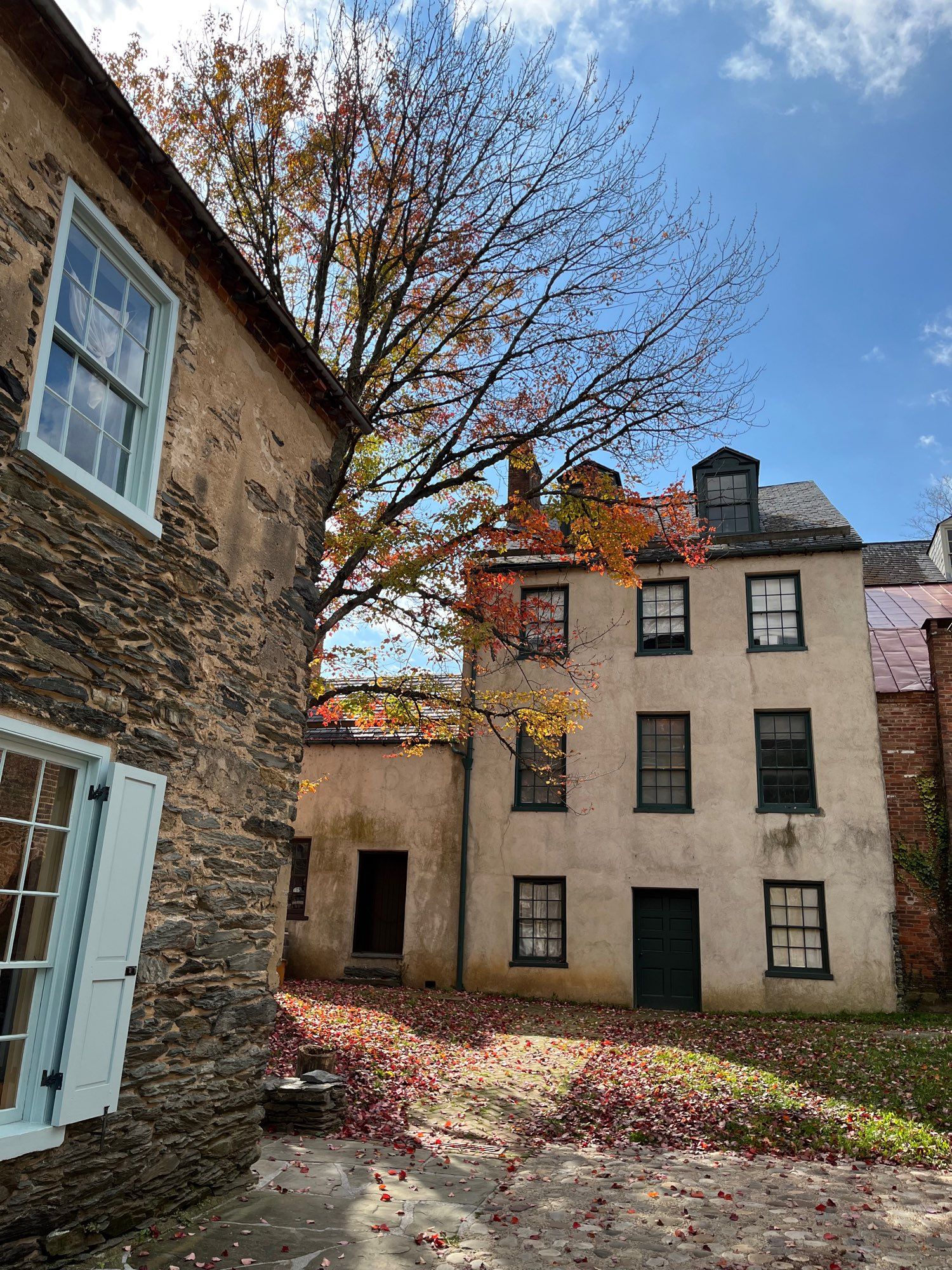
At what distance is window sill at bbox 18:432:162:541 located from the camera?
14.4 ft

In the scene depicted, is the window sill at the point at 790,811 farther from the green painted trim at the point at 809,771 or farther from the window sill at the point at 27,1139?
the window sill at the point at 27,1139

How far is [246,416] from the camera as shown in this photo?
6.45m

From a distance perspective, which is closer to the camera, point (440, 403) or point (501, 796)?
point (440, 403)

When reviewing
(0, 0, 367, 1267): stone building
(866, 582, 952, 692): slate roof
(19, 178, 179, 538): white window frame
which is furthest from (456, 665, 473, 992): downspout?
(19, 178, 179, 538): white window frame

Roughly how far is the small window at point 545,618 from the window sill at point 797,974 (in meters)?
6.67

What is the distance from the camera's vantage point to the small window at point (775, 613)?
17.0m

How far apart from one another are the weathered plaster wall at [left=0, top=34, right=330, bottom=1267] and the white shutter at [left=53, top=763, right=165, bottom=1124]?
7.1 inches

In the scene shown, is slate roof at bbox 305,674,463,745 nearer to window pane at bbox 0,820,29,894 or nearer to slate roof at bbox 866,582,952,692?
slate roof at bbox 866,582,952,692

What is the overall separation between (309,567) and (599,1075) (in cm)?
704

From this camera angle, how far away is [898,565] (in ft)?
83.5

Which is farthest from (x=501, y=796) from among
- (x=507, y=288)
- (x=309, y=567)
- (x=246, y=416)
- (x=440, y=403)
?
(x=246, y=416)

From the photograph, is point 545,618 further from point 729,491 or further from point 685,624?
point 729,491

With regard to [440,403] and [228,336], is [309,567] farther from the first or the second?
[440,403]

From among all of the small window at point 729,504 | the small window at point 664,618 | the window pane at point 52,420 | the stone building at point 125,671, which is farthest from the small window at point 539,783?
the window pane at point 52,420
